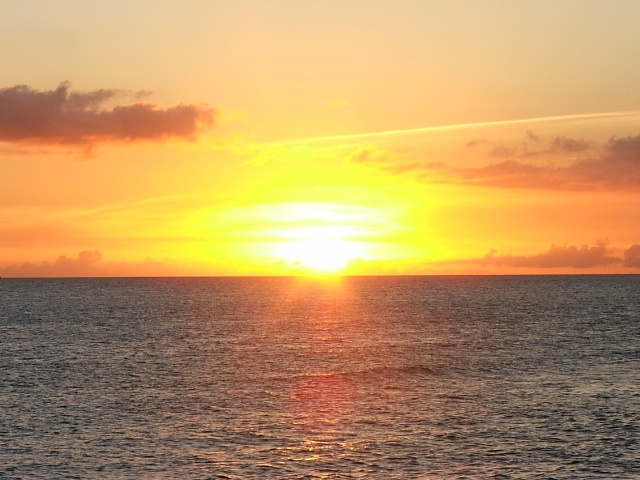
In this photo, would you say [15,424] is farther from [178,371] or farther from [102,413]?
[178,371]

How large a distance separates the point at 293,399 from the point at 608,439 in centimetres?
2992

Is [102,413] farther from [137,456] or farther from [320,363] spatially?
[320,363]

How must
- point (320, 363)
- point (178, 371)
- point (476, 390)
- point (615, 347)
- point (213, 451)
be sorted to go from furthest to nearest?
point (615, 347)
point (320, 363)
point (178, 371)
point (476, 390)
point (213, 451)

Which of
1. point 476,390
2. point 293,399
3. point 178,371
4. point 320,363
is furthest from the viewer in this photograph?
point 320,363

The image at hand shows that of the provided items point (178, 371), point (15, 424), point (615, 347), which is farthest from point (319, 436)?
point (615, 347)

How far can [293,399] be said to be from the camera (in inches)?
3078

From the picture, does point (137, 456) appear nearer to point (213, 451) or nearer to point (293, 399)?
point (213, 451)

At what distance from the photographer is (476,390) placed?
84062 millimetres

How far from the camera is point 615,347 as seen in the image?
402 feet

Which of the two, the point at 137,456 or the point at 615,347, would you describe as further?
the point at 615,347

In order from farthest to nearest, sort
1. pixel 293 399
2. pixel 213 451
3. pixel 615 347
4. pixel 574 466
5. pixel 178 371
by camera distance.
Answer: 1. pixel 615 347
2. pixel 178 371
3. pixel 293 399
4. pixel 213 451
5. pixel 574 466

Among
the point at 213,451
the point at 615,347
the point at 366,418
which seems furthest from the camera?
the point at 615,347

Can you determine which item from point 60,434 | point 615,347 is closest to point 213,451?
point 60,434

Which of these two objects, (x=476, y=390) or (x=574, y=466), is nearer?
(x=574, y=466)
